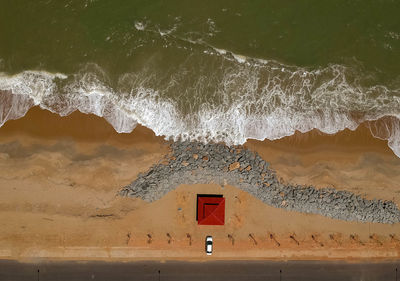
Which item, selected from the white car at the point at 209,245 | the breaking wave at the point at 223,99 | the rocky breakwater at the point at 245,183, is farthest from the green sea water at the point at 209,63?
the white car at the point at 209,245

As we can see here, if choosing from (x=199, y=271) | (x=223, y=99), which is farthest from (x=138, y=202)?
(x=223, y=99)

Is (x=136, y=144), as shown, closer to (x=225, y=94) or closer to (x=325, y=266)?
(x=225, y=94)

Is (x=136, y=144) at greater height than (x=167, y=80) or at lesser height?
lesser

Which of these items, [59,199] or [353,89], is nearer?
[59,199]

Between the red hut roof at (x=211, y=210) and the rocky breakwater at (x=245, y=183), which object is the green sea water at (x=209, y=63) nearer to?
the rocky breakwater at (x=245, y=183)

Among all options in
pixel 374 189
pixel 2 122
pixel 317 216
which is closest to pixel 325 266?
pixel 317 216

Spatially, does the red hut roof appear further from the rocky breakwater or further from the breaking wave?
the breaking wave
